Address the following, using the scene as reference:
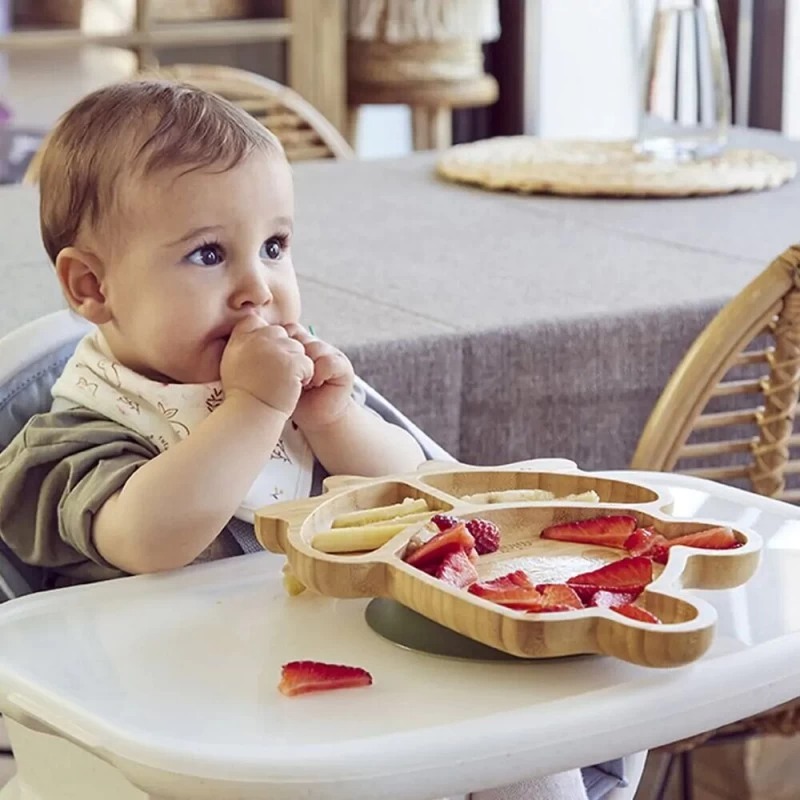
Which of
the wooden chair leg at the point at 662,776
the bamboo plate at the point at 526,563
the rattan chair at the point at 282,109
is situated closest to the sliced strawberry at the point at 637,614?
the bamboo plate at the point at 526,563

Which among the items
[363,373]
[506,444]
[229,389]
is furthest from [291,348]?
[506,444]

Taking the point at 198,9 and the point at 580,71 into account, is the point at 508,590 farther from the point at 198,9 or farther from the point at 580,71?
the point at 580,71

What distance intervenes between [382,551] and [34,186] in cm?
147

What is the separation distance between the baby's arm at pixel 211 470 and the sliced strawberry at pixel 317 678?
17cm

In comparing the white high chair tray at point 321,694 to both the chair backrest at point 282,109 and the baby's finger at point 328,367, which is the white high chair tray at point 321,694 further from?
the chair backrest at point 282,109

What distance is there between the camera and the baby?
0.96 m

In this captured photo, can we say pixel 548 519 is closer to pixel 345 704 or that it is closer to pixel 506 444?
pixel 345 704

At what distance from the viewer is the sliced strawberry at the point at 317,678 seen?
0.75 meters

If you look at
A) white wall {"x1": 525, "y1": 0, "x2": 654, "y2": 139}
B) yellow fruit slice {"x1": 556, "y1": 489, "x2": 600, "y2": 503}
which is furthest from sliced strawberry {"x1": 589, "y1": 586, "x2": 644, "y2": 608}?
white wall {"x1": 525, "y1": 0, "x2": 654, "y2": 139}

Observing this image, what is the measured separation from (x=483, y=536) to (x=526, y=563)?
3cm

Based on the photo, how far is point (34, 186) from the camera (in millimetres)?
2146

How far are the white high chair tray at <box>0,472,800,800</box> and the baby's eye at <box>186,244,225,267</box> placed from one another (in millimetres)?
203

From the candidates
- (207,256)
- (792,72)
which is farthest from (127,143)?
(792,72)

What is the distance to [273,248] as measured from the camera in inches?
40.3
